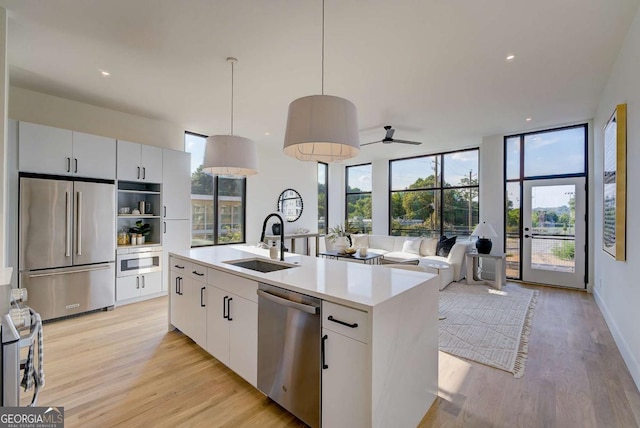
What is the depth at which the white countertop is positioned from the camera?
1.54 meters

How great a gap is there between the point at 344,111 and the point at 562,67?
2762 mm

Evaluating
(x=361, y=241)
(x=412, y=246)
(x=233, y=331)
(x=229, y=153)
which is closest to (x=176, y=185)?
(x=229, y=153)

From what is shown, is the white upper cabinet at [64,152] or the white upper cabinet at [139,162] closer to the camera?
the white upper cabinet at [64,152]

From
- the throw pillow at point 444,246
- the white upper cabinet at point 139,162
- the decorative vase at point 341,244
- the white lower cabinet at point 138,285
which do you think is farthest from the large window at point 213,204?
the throw pillow at point 444,246

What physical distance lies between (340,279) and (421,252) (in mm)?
4629

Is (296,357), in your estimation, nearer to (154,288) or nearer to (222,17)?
(222,17)

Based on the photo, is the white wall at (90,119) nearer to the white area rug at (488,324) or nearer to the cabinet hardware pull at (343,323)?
the cabinet hardware pull at (343,323)

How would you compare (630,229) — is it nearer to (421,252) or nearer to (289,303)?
(289,303)

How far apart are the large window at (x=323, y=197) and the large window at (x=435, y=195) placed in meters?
1.76

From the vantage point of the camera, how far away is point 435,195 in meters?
6.85

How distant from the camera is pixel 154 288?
4418 mm

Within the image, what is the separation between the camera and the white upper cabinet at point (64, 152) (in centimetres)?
325

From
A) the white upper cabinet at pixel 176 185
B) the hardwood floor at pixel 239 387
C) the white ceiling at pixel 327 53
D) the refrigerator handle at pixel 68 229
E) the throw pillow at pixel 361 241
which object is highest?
the white ceiling at pixel 327 53

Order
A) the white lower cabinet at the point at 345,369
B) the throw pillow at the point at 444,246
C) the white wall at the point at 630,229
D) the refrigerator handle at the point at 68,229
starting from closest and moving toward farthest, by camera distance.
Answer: the white lower cabinet at the point at 345,369, the white wall at the point at 630,229, the refrigerator handle at the point at 68,229, the throw pillow at the point at 444,246
